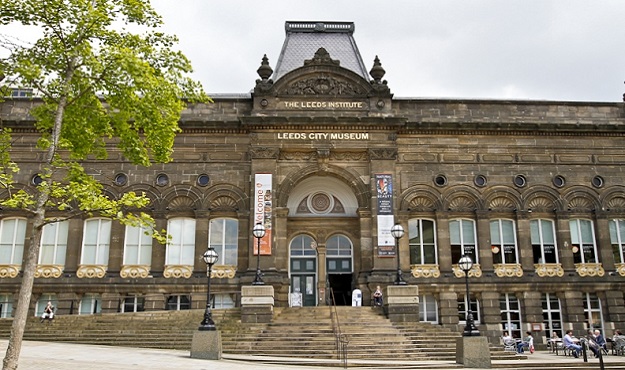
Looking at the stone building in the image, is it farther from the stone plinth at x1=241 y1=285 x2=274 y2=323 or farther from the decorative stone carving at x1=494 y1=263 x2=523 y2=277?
the stone plinth at x1=241 y1=285 x2=274 y2=323

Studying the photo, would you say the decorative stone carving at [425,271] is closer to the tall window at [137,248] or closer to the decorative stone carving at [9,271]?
the tall window at [137,248]

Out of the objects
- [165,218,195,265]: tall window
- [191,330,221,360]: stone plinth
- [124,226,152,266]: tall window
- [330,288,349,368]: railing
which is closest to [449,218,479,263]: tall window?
→ [330,288,349,368]: railing

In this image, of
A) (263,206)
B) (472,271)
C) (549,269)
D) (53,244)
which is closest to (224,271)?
(263,206)

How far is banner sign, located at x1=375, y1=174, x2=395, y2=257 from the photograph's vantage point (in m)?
27.4

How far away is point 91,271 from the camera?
91.0 ft

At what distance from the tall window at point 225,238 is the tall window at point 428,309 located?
9.79 m

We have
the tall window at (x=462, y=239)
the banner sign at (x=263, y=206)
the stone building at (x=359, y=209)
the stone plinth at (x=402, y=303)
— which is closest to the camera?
the stone plinth at (x=402, y=303)

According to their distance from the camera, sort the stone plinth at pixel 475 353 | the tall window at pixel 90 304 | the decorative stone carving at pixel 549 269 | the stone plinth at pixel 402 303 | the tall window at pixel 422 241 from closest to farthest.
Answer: the stone plinth at pixel 475 353, the stone plinth at pixel 402 303, the tall window at pixel 90 304, the decorative stone carving at pixel 549 269, the tall window at pixel 422 241

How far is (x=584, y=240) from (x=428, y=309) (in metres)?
9.31

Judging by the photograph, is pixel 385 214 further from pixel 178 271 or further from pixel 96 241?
pixel 96 241

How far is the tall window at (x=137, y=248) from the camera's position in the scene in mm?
28125

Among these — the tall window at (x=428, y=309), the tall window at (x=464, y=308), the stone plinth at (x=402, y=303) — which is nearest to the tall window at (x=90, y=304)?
the stone plinth at (x=402, y=303)

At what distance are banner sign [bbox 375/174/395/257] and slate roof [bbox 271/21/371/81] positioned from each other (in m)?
7.42

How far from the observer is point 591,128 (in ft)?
99.5
